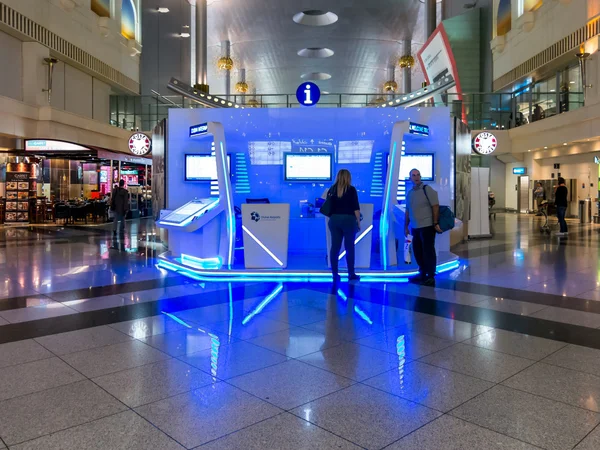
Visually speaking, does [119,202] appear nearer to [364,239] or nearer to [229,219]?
[229,219]

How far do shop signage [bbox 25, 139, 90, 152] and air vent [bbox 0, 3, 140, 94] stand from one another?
9.65ft

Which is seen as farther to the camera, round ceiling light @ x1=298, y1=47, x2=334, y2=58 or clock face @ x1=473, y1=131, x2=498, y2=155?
round ceiling light @ x1=298, y1=47, x2=334, y2=58

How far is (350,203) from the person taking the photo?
20.4 ft

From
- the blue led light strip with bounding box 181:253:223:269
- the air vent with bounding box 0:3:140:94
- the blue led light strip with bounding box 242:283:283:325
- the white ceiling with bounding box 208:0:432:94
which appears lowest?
the blue led light strip with bounding box 242:283:283:325

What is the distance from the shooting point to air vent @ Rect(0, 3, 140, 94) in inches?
560

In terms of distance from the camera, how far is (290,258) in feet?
26.3

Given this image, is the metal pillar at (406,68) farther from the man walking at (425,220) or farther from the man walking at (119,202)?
the man walking at (425,220)

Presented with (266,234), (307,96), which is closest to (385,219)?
(266,234)

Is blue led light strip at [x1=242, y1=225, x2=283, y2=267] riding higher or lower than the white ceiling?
lower

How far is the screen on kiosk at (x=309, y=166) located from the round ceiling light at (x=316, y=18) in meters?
12.0

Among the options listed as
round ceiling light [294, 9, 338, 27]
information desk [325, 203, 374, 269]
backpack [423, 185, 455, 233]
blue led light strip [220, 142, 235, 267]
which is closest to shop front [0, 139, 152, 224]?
round ceiling light [294, 9, 338, 27]

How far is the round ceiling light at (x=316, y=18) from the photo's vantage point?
61.2ft

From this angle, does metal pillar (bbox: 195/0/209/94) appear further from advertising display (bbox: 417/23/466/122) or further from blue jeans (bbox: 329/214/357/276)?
blue jeans (bbox: 329/214/357/276)

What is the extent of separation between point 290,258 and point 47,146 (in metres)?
11.5
